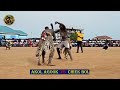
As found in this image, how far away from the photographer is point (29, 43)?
40.3m

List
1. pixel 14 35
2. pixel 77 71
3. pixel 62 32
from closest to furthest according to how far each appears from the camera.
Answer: pixel 77 71, pixel 62 32, pixel 14 35
